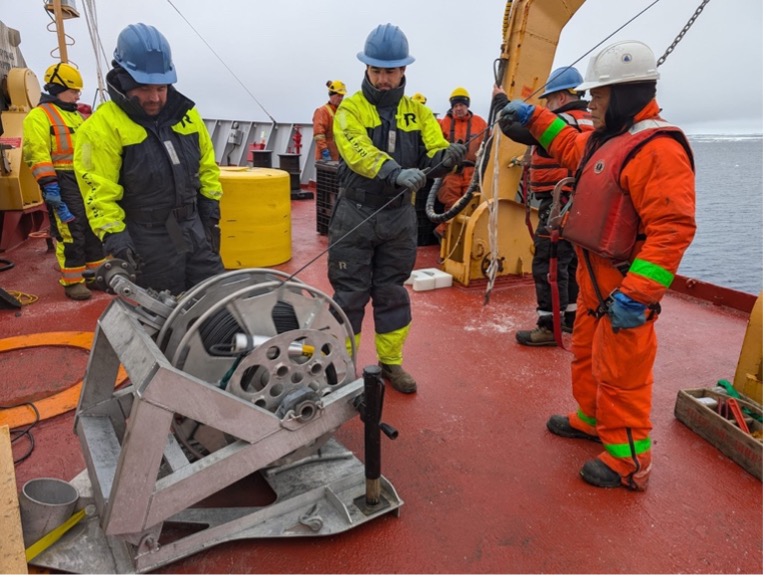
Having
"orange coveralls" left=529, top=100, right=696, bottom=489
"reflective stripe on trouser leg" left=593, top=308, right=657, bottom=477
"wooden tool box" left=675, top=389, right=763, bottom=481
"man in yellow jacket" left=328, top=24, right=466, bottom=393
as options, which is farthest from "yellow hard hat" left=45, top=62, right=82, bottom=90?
"wooden tool box" left=675, top=389, right=763, bottom=481

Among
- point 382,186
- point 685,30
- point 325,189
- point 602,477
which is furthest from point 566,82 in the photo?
point 325,189

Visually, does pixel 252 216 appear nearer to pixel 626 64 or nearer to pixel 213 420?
pixel 213 420

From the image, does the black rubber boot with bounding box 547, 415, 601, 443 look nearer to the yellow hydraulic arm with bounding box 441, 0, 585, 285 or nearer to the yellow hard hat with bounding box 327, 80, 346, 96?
the yellow hydraulic arm with bounding box 441, 0, 585, 285

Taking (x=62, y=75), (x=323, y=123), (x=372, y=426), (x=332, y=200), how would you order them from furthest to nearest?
(x=323, y=123) → (x=332, y=200) → (x=62, y=75) → (x=372, y=426)

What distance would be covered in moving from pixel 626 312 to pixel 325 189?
5339 millimetres

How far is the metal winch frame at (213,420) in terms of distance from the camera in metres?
1.76

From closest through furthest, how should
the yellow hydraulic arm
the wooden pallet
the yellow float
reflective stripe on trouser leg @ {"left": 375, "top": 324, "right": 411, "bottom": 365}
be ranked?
the wooden pallet
reflective stripe on trouser leg @ {"left": 375, "top": 324, "right": 411, "bottom": 365}
the yellow hydraulic arm
the yellow float

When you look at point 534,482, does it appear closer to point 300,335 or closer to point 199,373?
point 300,335

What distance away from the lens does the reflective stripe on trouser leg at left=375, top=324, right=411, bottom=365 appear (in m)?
3.35

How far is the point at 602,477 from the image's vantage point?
2498 mm

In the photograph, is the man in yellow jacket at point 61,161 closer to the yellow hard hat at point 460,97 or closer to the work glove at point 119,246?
the work glove at point 119,246

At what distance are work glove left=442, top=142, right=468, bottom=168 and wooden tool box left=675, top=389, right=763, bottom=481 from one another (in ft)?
6.22

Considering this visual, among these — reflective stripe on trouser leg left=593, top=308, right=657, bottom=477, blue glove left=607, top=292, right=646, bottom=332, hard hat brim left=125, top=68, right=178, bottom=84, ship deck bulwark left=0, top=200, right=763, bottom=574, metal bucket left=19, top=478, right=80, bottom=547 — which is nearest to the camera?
metal bucket left=19, top=478, right=80, bottom=547

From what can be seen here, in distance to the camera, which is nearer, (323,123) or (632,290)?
(632,290)
